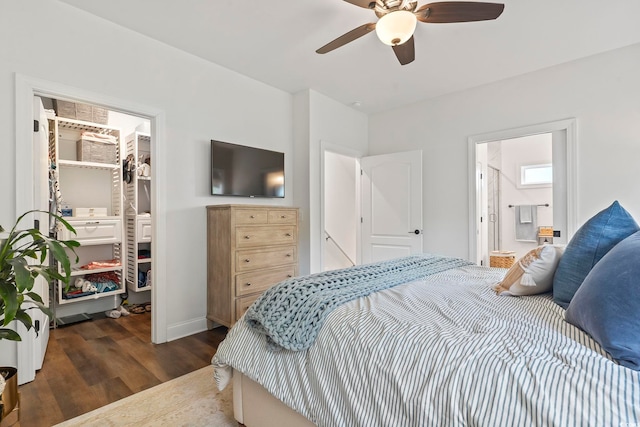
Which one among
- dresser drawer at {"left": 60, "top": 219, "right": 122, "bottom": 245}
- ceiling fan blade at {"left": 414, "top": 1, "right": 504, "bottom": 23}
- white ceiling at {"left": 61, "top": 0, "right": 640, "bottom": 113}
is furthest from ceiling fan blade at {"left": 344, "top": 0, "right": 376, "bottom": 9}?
dresser drawer at {"left": 60, "top": 219, "right": 122, "bottom": 245}

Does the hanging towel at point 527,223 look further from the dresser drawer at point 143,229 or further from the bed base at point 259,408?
the dresser drawer at point 143,229

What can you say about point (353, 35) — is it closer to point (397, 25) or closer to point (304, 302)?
point (397, 25)

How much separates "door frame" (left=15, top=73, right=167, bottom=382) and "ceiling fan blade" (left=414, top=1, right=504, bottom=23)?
2.27 m

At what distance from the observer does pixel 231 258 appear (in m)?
2.83

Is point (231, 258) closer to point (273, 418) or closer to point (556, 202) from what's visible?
point (273, 418)

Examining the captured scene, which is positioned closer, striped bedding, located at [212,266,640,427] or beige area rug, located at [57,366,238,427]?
striped bedding, located at [212,266,640,427]

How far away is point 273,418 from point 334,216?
4.32 meters

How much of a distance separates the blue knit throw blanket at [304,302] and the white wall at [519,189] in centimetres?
478

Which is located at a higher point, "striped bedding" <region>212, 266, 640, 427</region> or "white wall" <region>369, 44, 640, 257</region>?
"white wall" <region>369, 44, 640, 257</region>

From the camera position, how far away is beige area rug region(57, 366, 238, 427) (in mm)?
1676

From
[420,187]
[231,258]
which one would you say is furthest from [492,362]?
[420,187]

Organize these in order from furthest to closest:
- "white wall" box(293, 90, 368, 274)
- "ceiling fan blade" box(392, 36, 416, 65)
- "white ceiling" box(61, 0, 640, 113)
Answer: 1. "white wall" box(293, 90, 368, 274)
2. "white ceiling" box(61, 0, 640, 113)
3. "ceiling fan blade" box(392, 36, 416, 65)

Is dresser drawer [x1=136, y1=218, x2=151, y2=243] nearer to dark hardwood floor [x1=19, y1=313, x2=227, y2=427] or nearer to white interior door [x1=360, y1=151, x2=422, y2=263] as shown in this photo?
dark hardwood floor [x1=19, y1=313, x2=227, y2=427]

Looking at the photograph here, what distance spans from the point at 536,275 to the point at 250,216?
2.23 metres
